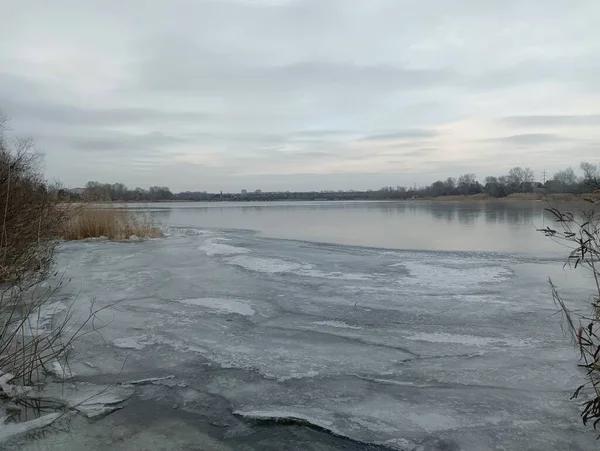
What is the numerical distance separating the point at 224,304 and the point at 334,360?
9.39 feet

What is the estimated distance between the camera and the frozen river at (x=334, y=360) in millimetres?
3086

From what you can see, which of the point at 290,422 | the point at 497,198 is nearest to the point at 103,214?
the point at 290,422

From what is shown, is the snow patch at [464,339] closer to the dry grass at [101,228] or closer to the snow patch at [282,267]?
the snow patch at [282,267]

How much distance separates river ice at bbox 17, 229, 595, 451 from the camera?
3262mm

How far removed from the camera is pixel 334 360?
177 inches

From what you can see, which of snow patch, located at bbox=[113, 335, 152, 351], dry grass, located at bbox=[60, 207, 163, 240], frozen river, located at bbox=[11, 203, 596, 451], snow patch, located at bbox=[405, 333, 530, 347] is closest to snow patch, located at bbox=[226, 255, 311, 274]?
frozen river, located at bbox=[11, 203, 596, 451]

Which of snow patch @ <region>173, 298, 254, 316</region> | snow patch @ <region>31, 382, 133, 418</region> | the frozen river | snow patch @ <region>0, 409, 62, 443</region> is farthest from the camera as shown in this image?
snow patch @ <region>173, 298, 254, 316</region>

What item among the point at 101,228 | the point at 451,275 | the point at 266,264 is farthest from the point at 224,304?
the point at 101,228

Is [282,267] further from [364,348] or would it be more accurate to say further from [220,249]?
[364,348]

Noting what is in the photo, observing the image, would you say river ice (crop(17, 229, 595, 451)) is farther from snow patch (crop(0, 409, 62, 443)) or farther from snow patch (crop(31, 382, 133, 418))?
snow patch (crop(0, 409, 62, 443))

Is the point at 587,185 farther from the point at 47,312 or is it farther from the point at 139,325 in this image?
the point at 47,312

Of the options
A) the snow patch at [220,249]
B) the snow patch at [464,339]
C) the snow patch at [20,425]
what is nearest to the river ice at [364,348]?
the snow patch at [464,339]

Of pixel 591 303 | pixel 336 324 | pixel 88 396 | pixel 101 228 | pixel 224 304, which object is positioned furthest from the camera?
pixel 101 228

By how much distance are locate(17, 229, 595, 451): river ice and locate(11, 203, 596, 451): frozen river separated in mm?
18
